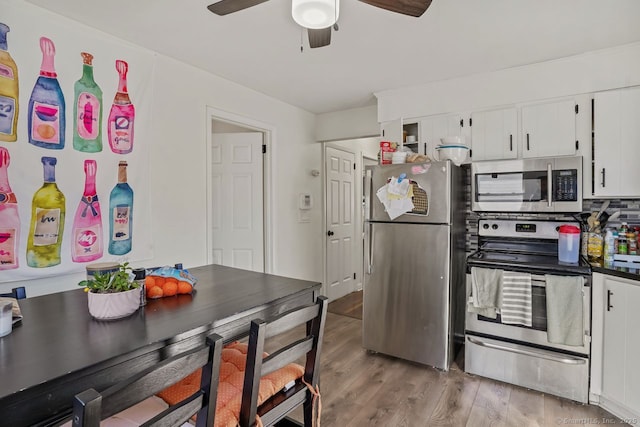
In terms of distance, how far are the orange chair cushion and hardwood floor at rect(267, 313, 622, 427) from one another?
0.90 meters

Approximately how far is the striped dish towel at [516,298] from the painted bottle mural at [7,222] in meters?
3.04

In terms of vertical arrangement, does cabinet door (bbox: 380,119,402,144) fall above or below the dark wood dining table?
above

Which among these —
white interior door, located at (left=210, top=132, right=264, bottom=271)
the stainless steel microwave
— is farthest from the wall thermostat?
the stainless steel microwave

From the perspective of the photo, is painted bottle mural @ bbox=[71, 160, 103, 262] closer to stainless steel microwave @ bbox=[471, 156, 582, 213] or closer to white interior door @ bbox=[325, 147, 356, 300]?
white interior door @ bbox=[325, 147, 356, 300]

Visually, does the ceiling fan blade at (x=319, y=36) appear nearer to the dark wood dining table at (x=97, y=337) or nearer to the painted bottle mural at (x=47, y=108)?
the dark wood dining table at (x=97, y=337)

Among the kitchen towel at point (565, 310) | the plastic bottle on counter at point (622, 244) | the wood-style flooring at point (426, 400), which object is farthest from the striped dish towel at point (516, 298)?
the plastic bottle on counter at point (622, 244)

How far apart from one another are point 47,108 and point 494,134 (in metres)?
3.17

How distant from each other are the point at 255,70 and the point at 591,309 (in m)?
3.04

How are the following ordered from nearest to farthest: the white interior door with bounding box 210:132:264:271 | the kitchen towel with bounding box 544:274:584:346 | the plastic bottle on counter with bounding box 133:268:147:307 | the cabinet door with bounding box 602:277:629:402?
the plastic bottle on counter with bounding box 133:268:147:307 < the cabinet door with bounding box 602:277:629:402 < the kitchen towel with bounding box 544:274:584:346 < the white interior door with bounding box 210:132:264:271

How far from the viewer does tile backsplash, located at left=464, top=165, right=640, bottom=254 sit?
8.12 feet

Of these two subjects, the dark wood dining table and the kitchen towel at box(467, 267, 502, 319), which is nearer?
the dark wood dining table

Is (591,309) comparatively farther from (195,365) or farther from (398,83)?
(195,365)

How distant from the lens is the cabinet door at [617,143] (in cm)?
229

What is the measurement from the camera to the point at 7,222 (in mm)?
1816
